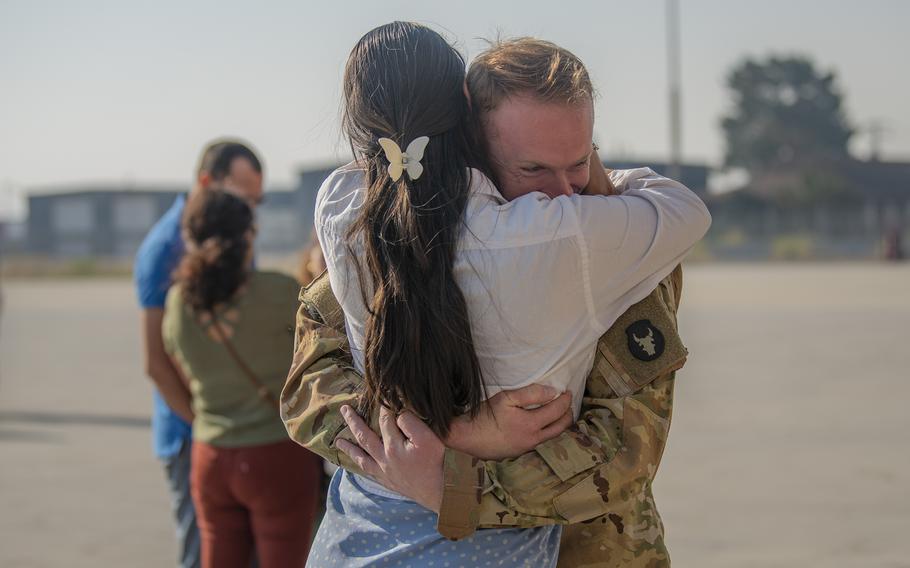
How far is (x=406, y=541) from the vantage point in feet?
6.41

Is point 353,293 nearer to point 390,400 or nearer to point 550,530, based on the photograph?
point 390,400

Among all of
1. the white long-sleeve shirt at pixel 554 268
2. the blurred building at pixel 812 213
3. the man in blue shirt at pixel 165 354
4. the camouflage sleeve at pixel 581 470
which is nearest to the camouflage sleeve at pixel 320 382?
the white long-sleeve shirt at pixel 554 268

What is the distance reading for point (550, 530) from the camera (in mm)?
1991

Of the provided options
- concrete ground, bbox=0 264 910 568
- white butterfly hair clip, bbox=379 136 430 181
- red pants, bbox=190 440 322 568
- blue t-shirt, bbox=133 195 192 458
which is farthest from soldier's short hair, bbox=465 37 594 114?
concrete ground, bbox=0 264 910 568

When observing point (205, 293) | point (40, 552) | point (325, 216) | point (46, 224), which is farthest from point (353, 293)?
point (46, 224)

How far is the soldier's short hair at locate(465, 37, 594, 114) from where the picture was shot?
1.87 m

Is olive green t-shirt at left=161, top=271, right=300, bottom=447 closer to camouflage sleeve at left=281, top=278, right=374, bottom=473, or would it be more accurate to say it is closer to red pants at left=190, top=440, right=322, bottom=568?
red pants at left=190, top=440, right=322, bottom=568

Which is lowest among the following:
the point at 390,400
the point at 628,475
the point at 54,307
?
the point at 54,307

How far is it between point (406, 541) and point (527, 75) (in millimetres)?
852

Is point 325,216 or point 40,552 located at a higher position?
point 325,216

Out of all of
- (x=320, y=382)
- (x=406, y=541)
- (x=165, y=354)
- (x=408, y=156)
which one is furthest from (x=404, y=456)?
(x=165, y=354)

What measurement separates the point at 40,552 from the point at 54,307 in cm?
2239

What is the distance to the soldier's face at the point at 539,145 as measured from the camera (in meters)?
1.87

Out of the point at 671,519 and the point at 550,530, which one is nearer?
the point at 550,530
